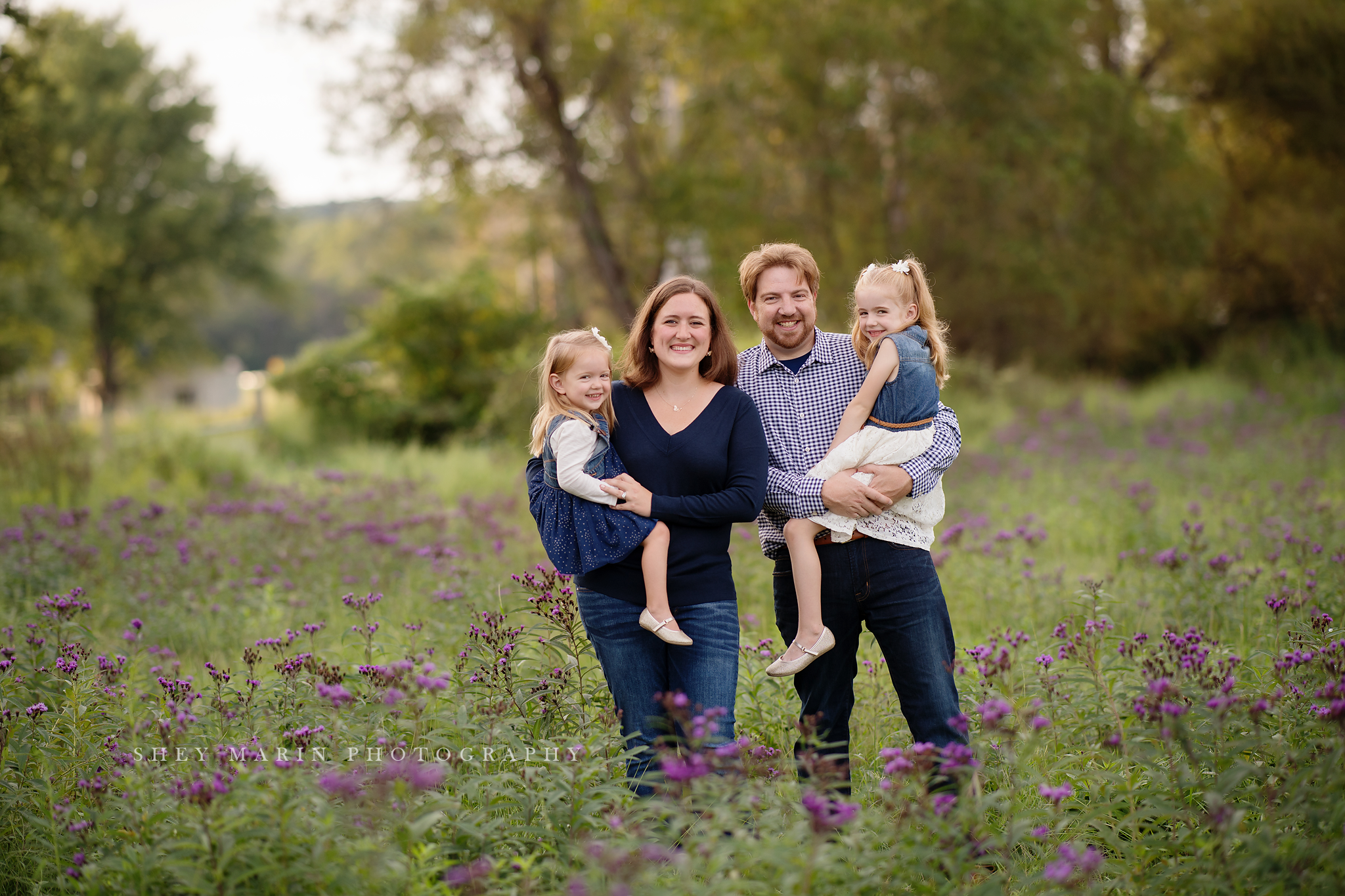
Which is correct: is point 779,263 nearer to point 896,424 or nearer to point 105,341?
point 896,424

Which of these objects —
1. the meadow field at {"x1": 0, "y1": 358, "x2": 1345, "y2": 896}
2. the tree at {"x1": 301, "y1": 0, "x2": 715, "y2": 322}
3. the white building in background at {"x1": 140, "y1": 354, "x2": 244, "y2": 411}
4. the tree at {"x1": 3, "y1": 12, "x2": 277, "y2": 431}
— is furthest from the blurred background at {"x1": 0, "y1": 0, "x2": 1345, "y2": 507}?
the white building in background at {"x1": 140, "y1": 354, "x2": 244, "y2": 411}

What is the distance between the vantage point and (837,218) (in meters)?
17.9

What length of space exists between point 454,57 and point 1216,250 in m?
16.4

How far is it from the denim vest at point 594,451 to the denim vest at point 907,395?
901 millimetres

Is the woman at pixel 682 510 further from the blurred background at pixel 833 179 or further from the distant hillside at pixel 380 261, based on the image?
the distant hillside at pixel 380 261

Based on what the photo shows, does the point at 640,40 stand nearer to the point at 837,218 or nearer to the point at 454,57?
the point at 454,57

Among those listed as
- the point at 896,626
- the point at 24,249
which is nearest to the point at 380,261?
the point at 24,249

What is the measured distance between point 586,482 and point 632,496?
0.15 meters

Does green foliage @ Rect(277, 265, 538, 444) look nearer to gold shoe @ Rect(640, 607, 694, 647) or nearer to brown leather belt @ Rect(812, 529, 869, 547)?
brown leather belt @ Rect(812, 529, 869, 547)

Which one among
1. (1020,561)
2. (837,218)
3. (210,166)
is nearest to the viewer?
(1020,561)

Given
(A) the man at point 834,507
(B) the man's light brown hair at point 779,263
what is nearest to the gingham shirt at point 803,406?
(A) the man at point 834,507

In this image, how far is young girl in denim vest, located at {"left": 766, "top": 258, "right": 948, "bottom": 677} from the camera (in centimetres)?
307

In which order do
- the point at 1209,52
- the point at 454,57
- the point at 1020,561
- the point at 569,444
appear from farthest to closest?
1. the point at 1209,52
2. the point at 454,57
3. the point at 1020,561
4. the point at 569,444

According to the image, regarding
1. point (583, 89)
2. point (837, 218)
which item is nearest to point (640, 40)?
point (583, 89)
